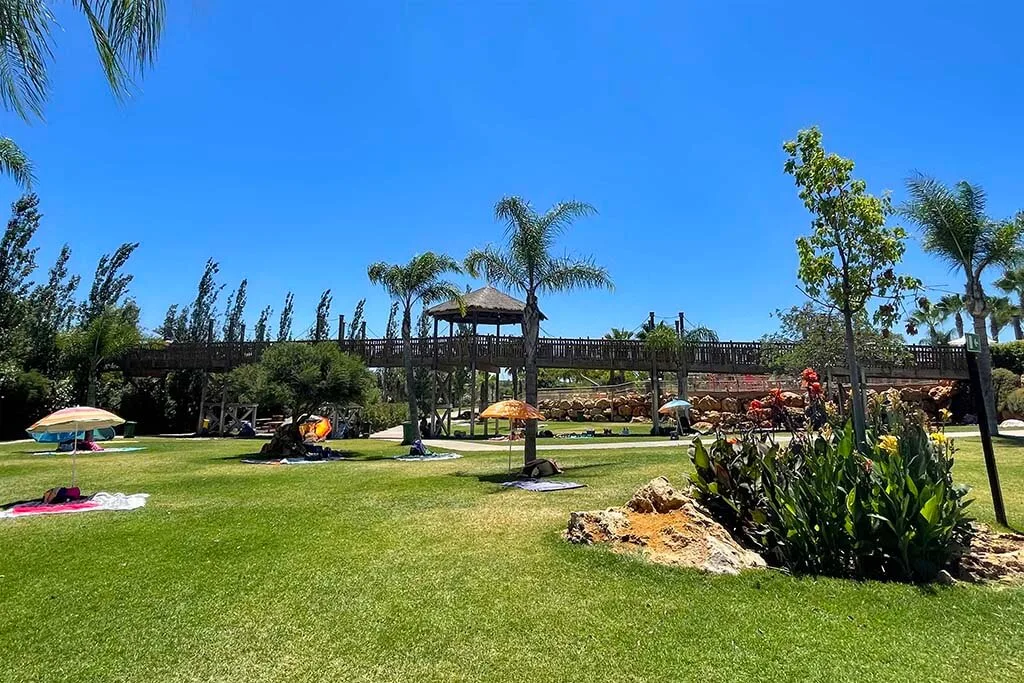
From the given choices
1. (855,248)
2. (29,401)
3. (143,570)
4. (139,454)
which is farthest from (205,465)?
(29,401)

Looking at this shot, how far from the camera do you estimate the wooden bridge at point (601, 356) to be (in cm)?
2620

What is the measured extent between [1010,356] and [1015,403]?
27.7 ft

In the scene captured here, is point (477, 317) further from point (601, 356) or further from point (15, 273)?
point (15, 273)

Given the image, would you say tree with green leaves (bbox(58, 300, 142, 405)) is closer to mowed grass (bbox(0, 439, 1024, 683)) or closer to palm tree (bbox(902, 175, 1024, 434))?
mowed grass (bbox(0, 439, 1024, 683))

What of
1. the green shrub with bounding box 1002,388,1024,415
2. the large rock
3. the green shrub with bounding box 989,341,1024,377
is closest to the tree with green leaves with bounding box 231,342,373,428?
the large rock

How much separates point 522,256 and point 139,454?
1423cm

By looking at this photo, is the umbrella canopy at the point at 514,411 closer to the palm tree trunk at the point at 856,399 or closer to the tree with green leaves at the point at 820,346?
the palm tree trunk at the point at 856,399

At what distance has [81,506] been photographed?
1020cm

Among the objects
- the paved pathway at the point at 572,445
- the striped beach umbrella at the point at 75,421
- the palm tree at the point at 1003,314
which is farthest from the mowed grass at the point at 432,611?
Answer: the palm tree at the point at 1003,314

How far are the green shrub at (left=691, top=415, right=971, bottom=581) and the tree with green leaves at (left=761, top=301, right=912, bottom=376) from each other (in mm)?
16194

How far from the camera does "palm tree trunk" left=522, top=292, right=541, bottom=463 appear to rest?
1393 centimetres

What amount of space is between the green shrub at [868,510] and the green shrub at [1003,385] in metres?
25.8

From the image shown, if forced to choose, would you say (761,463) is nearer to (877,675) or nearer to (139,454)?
(877,675)

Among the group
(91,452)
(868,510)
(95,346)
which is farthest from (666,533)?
(95,346)
